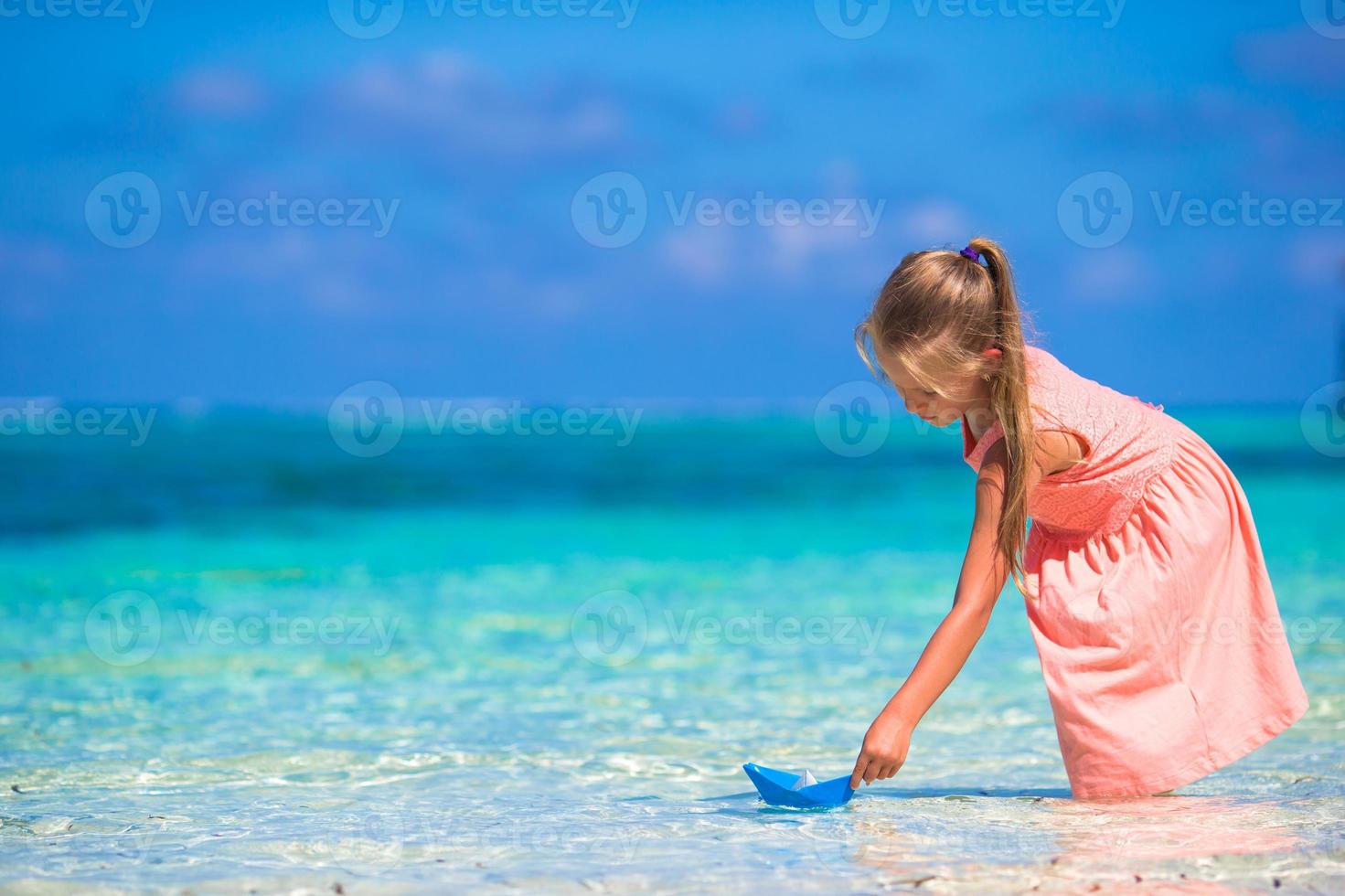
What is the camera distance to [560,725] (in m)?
4.43

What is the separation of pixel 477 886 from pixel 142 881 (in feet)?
1.95

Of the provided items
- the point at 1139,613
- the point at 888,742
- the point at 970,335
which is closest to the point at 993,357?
the point at 970,335

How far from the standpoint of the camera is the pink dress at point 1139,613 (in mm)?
2650

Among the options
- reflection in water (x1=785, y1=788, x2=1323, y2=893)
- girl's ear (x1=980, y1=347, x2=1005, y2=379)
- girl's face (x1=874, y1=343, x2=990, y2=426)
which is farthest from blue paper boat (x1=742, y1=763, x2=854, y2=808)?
girl's ear (x1=980, y1=347, x2=1005, y2=379)

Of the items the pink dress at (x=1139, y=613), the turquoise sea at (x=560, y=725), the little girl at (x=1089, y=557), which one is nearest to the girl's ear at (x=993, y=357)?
the little girl at (x=1089, y=557)

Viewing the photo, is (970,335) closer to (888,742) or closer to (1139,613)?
(1139,613)

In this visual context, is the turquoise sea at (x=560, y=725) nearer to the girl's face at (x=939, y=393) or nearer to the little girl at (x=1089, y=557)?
the little girl at (x=1089, y=557)

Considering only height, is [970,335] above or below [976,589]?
above

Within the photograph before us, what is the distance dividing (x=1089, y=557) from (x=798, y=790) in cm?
80

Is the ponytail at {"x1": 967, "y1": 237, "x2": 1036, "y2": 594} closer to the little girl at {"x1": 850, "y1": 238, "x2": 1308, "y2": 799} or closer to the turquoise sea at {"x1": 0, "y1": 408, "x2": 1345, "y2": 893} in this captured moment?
the little girl at {"x1": 850, "y1": 238, "x2": 1308, "y2": 799}

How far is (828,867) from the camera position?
7.39 ft

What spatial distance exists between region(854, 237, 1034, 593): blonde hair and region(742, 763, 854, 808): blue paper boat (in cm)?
61

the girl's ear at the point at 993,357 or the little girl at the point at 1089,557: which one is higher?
the girl's ear at the point at 993,357

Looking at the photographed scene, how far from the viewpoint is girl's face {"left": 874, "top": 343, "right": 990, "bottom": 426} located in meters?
2.57
